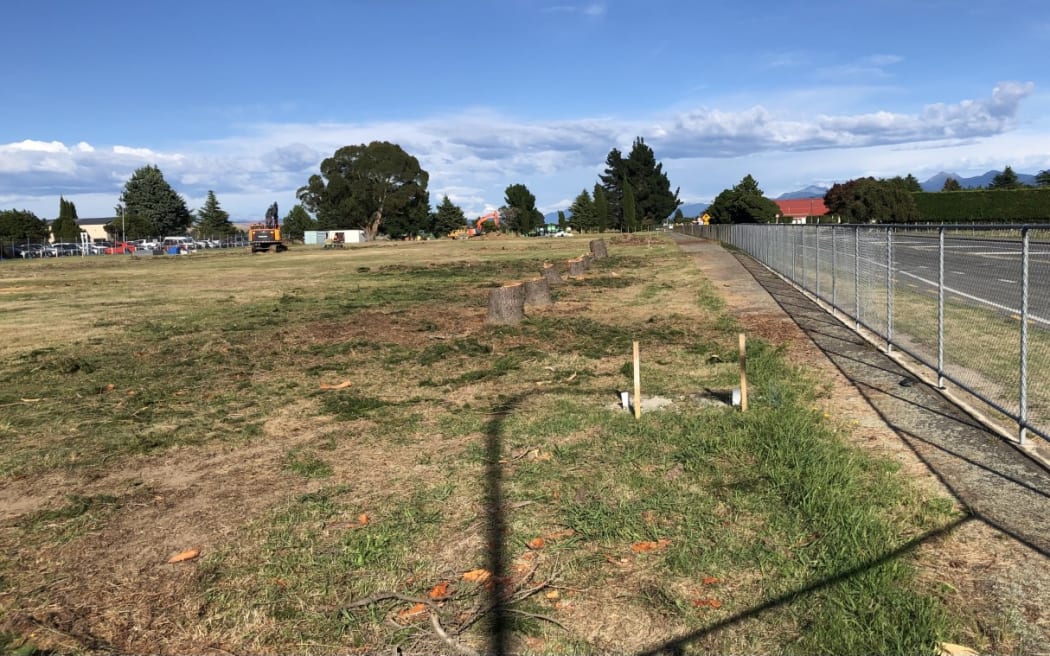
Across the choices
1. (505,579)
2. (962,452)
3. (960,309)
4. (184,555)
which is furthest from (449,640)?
(960,309)

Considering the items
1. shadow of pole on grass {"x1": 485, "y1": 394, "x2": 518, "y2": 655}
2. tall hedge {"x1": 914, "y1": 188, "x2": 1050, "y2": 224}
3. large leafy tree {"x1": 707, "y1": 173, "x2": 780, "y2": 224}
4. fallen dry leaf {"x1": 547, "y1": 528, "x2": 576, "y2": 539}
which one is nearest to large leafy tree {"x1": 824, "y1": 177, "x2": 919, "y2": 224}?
tall hedge {"x1": 914, "y1": 188, "x2": 1050, "y2": 224}

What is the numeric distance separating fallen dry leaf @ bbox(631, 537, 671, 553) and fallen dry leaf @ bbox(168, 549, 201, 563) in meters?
2.59

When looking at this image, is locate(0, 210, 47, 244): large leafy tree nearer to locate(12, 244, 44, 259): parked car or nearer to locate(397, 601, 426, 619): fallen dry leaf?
locate(12, 244, 44, 259): parked car

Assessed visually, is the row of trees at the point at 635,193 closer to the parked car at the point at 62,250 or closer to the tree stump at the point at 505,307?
the parked car at the point at 62,250

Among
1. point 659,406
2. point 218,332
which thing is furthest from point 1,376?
point 659,406

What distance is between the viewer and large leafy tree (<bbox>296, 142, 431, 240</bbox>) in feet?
402

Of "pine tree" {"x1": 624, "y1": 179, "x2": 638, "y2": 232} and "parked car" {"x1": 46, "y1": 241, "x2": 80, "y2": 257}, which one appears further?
"pine tree" {"x1": 624, "y1": 179, "x2": 638, "y2": 232}

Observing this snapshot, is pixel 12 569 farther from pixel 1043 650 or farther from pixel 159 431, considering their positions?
pixel 1043 650

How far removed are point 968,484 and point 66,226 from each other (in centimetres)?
12476

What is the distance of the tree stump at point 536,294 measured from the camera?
18062 mm

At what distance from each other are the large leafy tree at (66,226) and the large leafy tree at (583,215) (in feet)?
255

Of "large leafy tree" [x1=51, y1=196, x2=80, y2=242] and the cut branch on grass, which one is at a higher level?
"large leafy tree" [x1=51, y1=196, x2=80, y2=242]

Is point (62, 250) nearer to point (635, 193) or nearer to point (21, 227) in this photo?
point (21, 227)

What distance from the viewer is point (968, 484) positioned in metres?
5.61
